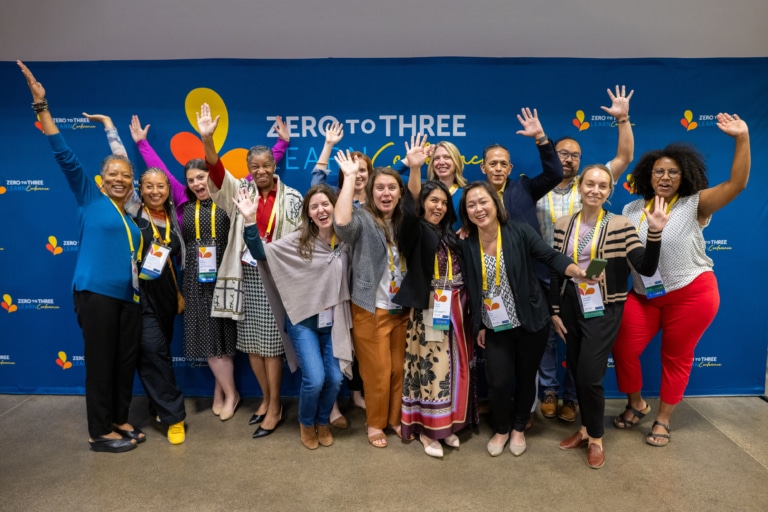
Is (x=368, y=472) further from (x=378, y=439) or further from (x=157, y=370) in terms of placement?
(x=157, y=370)

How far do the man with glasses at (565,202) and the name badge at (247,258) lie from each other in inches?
74.0

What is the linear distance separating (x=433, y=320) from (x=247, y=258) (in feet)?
4.00

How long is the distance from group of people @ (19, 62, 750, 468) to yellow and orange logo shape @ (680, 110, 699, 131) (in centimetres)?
76

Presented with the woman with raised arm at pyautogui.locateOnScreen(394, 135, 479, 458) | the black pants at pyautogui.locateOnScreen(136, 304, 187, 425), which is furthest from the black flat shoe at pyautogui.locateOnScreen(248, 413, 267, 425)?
the woman with raised arm at pyautogui.locateOnScreen(394, 135, 479, 458)

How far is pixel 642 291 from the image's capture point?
2850 mm

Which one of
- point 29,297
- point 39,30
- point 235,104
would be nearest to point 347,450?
point 235,104

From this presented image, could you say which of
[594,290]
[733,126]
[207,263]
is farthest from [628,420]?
[207,263]

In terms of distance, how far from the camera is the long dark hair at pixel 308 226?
264cm

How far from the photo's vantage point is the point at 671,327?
2.83 meters

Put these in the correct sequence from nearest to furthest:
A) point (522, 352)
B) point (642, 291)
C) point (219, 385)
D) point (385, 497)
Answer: point (385, 497), point (522, 352), point (642, 291), point (219, 385)

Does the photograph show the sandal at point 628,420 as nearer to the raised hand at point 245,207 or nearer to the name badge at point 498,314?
Answer: the name badge at point 498,314

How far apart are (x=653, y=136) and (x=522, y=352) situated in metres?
1.96

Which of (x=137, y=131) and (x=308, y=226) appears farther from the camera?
(x=137, y=131)

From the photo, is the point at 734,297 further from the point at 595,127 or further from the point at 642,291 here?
the point at 595,127
